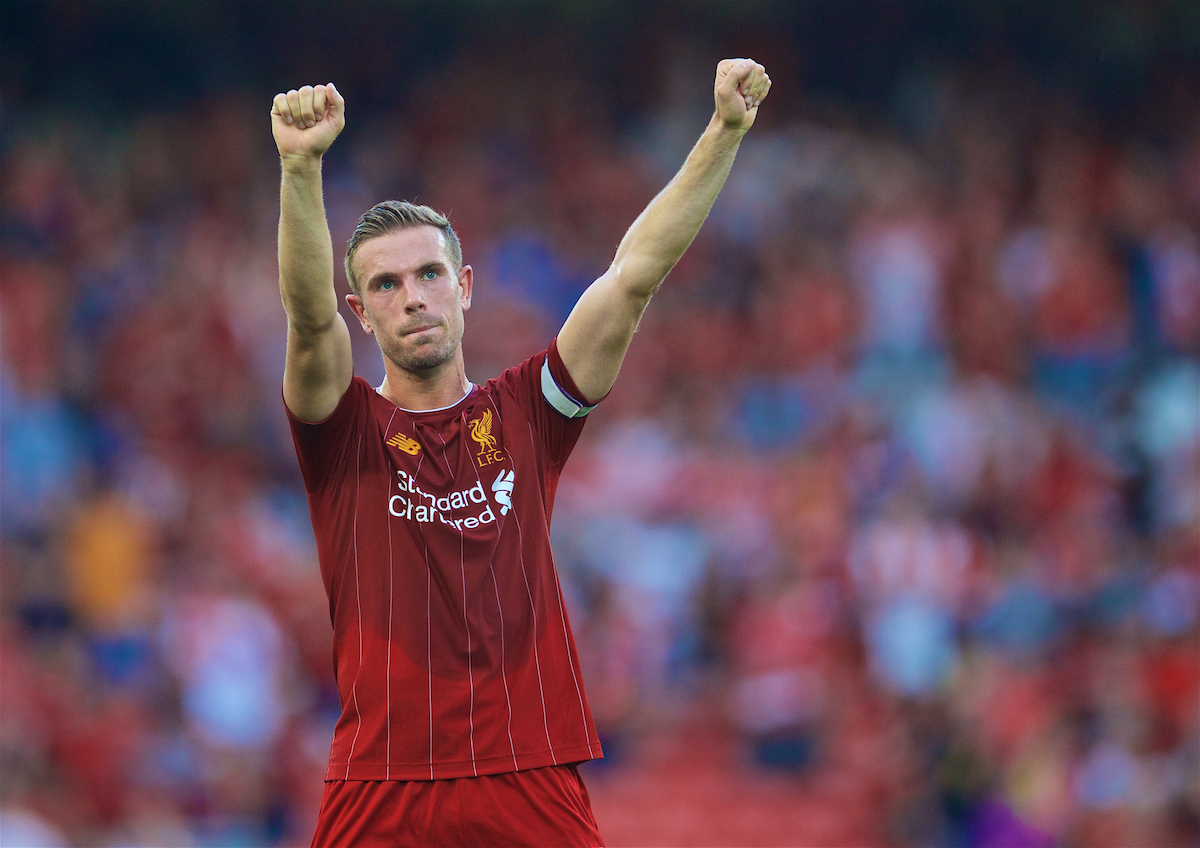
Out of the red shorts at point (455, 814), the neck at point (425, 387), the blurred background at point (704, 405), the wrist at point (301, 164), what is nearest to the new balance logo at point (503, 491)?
the neck at point (425, 387)

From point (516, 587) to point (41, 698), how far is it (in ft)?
20.9

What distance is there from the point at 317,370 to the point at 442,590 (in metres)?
0.68

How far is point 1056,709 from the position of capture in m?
8.97

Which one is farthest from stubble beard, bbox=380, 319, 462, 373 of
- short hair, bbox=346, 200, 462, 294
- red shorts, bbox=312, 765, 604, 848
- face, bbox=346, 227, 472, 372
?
red shorts, bbox=312, 765, 604, 848

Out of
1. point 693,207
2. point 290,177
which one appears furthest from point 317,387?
point 693,207

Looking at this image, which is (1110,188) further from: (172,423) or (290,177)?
(290,177)

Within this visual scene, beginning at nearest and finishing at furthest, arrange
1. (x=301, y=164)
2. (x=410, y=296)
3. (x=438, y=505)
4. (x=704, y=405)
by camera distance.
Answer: (x=301, y=164)
(x=438, y=505)
(x=410, y=296)
(x=704, y=405)

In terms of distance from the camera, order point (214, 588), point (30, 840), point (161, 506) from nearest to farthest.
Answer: point (30, 840), point (214, 588), point (161, 506)

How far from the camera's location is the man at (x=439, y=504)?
148 inches

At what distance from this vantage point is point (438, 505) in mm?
3961

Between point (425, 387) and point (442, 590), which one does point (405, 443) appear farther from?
point (442, 590)

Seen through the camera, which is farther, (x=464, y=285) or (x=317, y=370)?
(x=464, y=285)

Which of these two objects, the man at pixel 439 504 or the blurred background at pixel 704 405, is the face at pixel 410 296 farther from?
the blurred background at pixel 704 405

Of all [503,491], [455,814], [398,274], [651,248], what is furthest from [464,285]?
[455,814]
